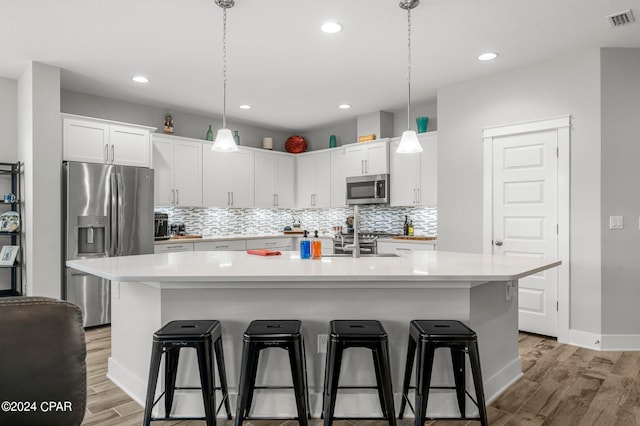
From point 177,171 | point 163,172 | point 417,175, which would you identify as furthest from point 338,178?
point 163,172

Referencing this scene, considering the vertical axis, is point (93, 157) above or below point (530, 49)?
below

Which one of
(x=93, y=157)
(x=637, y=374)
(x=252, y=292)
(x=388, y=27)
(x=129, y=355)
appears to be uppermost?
(x=388, y=27)

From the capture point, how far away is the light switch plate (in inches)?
140

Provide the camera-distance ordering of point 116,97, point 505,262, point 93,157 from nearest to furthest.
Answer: point 505,262 < point 93,157 < point 116,97

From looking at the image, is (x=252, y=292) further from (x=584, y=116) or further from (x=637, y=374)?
(x=584, y=116)

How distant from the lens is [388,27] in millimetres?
3232

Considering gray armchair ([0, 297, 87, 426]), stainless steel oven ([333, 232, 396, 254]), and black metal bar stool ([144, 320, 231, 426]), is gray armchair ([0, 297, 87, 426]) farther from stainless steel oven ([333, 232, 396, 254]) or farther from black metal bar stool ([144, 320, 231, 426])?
stainless steel oven ([333, 232, 396, 254])

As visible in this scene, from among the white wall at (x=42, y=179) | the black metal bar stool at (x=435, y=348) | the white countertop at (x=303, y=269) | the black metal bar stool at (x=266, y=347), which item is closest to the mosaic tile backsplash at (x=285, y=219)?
the white wall at (x=42, y=179)

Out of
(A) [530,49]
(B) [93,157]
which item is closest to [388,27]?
(A) [530,49]

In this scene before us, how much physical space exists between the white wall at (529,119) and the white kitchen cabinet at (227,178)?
9.68ft

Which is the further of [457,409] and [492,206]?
[492,206]

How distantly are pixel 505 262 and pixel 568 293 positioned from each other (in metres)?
1.61

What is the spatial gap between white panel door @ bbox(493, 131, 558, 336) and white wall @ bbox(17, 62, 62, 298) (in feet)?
14.8

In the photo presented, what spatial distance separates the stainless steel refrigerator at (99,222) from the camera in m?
4.13
